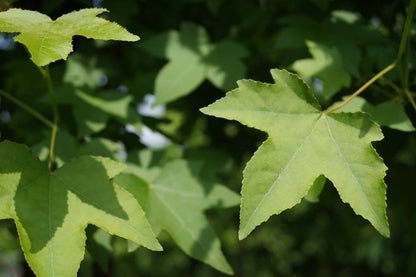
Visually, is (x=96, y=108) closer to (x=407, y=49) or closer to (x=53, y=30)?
(x=53, y=30)

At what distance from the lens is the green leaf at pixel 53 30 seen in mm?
891

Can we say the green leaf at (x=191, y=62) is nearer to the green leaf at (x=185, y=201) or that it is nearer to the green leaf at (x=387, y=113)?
the green leaf at (x=185, y=201)

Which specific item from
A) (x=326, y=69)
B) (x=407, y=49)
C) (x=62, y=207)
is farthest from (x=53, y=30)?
(x=407, y=49)

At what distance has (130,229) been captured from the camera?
1000 millimetres

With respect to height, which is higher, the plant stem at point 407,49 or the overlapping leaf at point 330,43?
the plant stem at point 407,49

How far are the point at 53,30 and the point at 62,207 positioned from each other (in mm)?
420

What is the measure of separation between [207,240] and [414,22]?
1.16 metres

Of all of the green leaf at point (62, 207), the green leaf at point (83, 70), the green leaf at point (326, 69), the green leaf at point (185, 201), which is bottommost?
the green leaf at point (185, 201)

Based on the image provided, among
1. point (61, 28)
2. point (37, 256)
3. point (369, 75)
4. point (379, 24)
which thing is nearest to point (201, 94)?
point (369, 75)

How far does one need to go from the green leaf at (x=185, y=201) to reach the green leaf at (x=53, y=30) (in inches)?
21.1

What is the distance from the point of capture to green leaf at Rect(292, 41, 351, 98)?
1.41 m

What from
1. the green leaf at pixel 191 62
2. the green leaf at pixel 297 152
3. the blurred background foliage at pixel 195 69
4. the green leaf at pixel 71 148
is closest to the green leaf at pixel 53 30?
the blurred background foliage at pixel 195 69

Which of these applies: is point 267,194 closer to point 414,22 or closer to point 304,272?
point 414,22

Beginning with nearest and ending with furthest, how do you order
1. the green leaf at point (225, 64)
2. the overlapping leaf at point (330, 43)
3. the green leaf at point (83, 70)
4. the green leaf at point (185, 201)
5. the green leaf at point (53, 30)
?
the green leaf at point (53, 30) < the green leaf at point (185, 201) < the overlapping leaf at point (330, 43) < the green leaf at point (225, 64) < the green leaf at point (83, 70)
